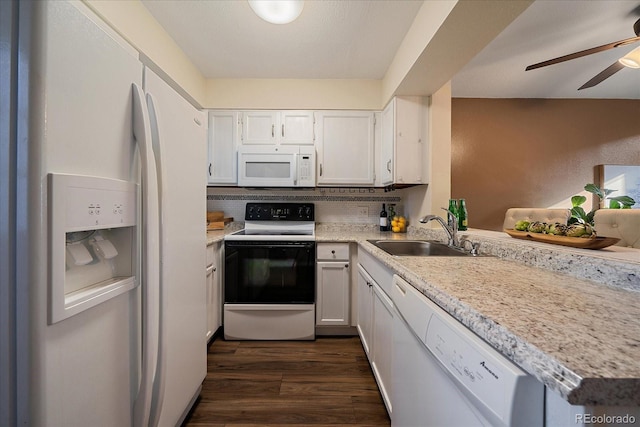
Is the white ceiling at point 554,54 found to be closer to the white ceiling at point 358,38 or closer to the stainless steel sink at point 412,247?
the white ceiling at point 358,38

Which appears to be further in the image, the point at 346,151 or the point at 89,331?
the point at 346,151

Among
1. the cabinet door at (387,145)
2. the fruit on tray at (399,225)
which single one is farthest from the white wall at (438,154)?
the fruit on tray at (399,225)

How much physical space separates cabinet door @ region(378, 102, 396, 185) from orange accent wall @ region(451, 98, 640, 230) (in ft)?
4.29

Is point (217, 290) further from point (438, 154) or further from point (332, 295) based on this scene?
point (438, 154)

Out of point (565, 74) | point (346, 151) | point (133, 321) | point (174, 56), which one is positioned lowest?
point (133, 321)

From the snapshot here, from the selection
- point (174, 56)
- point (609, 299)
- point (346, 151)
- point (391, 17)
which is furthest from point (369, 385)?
point (174, 56)

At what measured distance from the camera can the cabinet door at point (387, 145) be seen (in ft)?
7.75

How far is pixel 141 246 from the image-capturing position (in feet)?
2.77

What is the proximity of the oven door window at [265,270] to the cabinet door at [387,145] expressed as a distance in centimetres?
96

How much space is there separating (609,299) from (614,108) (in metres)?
4.33

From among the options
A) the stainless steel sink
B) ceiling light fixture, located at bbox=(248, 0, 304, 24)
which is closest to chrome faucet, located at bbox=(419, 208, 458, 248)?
the stainless steel sink

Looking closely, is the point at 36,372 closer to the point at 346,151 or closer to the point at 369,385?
the point at 369,385

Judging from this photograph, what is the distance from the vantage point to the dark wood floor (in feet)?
4.79

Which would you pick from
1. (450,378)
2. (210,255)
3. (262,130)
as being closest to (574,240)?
(450,378)
